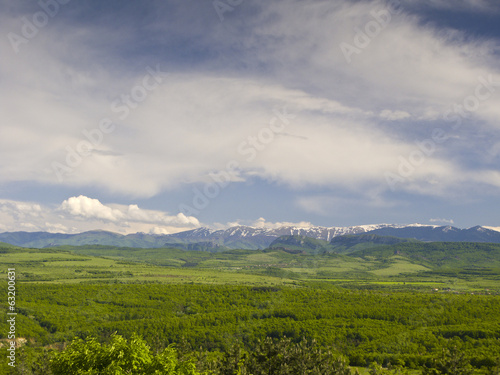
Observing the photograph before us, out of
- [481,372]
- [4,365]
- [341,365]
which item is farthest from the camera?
[4,365]

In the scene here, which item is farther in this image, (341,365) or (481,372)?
(481,372)

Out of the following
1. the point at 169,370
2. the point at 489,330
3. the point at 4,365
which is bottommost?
the point at 4,365

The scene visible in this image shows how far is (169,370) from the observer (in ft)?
154

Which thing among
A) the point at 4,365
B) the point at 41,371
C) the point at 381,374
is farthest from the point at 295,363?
the point at 4,365

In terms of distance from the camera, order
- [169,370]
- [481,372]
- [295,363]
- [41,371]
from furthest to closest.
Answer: [481,372], [41,371], [295,363], [169,370]

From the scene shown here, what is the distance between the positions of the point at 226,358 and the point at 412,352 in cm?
12638

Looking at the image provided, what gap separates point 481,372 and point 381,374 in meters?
45.7

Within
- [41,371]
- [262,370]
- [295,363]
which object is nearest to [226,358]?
[262,370]

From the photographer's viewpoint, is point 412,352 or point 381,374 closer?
point 381,374

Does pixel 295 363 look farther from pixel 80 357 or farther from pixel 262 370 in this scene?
pixel 80 357

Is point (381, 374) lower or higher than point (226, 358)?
lower

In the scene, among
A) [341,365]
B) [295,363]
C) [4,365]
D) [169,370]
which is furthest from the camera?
[4,365]

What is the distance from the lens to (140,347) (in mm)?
48688

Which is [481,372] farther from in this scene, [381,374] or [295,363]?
[295,363]
